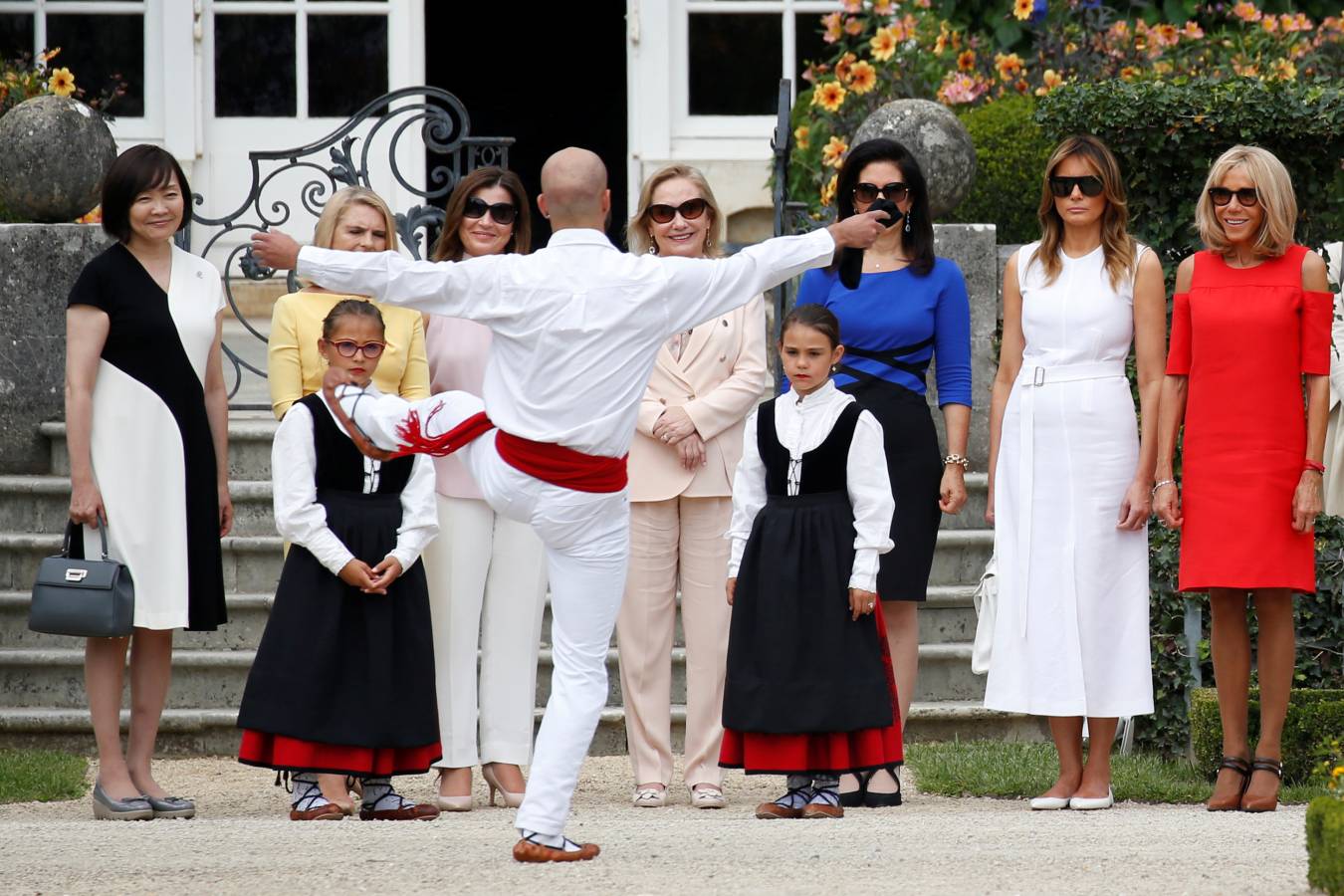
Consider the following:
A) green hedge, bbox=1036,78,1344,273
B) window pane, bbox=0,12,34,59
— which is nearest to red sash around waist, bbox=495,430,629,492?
green hedge, bbox=1036,78,1344,273

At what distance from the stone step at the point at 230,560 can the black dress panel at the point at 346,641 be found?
80.9 inches

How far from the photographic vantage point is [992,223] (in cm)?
944

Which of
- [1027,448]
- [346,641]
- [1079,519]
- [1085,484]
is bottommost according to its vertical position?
[346,641]

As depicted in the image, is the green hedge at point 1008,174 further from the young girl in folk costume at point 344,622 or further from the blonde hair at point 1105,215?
the young girl in folk costume at point 344,622

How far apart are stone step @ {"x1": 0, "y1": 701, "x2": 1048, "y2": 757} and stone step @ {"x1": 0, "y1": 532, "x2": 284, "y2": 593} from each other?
0.66 meters

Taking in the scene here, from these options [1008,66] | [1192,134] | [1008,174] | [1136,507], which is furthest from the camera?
[1008,66]

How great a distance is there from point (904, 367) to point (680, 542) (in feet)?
2.83

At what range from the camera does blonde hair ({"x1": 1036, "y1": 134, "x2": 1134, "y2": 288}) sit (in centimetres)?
627

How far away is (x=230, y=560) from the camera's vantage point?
8211mm

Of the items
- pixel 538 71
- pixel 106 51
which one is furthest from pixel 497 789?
pixel 538 71

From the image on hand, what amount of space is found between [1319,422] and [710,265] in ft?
6.60

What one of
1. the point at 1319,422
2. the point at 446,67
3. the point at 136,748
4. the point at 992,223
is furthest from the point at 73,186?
the point at 446,67

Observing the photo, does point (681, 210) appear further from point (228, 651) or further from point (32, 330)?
point (32, 330)

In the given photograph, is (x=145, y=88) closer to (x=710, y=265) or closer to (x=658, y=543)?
(x=658, y=543)
